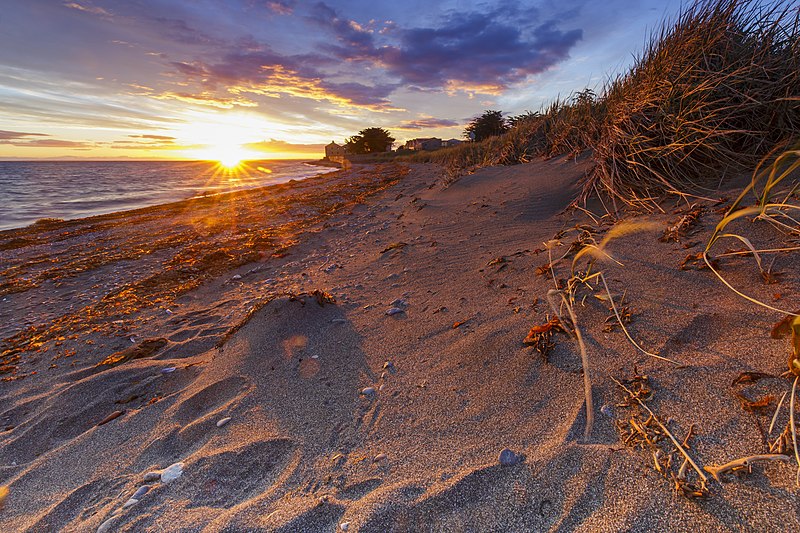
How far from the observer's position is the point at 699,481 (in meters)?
1.04

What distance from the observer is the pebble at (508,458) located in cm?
133

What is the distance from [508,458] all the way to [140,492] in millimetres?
1621

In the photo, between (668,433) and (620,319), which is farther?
(620,319)

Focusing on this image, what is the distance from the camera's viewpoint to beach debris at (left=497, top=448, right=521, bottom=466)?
133cm

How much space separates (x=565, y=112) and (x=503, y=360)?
Answer: 7.61 m

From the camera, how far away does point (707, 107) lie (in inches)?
122

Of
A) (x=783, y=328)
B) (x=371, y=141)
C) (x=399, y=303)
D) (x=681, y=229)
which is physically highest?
(x=371, y=141)

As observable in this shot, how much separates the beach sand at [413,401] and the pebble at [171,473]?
3 cm

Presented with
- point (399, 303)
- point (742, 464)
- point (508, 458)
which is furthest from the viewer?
point (399, 303)

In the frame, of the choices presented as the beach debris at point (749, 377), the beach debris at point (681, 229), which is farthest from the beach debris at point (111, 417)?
the beach debris at point (681, 229)

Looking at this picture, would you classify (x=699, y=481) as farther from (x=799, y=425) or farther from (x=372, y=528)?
(x=372, y=528)

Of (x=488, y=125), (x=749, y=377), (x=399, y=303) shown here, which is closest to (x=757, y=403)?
(x=749, y=377)

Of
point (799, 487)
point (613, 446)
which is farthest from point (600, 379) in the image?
point (799, 487)

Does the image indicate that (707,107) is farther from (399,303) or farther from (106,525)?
(106,525)
